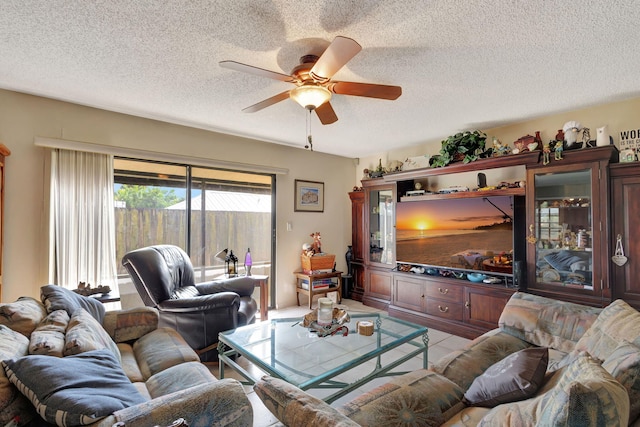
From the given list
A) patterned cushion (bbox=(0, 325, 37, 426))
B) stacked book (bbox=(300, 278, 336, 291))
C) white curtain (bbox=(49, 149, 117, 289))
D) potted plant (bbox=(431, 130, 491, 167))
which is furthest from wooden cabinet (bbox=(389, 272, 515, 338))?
patterned cushion (bbox=(0, 325, 37, 426))

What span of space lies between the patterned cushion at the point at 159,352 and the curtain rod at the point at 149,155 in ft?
6.28

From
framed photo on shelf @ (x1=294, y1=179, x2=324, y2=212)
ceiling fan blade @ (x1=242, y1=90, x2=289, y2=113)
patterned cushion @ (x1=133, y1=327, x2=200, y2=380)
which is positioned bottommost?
patterned cushion @ (x1=133, y1=327, x2=200, y2=380)

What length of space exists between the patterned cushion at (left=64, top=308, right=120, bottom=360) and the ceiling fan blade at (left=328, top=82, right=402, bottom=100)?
75.2 inches

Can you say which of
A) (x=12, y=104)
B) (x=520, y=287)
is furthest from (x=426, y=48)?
(x=12, y=104)

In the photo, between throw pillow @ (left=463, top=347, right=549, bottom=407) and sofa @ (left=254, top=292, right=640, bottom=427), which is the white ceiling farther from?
throw pillow @ (left=463, top=347, right=549, bottom=407)

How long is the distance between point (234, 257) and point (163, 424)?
2.94 metres

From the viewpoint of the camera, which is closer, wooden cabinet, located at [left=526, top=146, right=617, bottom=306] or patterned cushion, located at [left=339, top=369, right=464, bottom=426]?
patterned cushion, located at [left=339, top=369, right=464, bottom=426]

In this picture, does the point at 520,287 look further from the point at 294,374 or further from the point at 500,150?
the point at 294,374

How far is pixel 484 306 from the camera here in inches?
124

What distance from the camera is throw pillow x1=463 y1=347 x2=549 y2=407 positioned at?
1.20 metres

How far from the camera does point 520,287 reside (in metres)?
2.99

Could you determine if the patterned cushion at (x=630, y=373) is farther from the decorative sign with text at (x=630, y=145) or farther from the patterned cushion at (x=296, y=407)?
the decorative sign with text at (x=630, y=145)

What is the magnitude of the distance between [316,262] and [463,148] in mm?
2405

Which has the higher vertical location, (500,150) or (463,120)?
(463,120)
